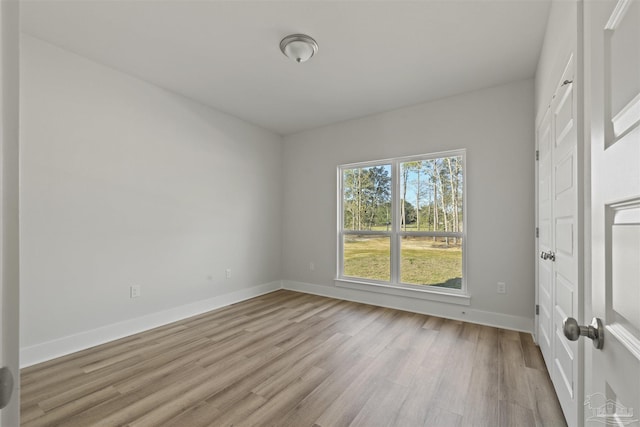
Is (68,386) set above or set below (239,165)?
below

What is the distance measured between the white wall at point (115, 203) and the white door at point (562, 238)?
350 centimetres

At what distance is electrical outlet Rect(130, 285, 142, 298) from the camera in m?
2.94

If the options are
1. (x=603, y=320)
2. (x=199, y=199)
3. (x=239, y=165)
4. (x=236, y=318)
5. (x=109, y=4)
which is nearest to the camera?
(x=603, y=320)

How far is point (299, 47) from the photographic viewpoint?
7.83 feet

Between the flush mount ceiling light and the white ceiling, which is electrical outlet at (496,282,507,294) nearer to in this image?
the white ceiling

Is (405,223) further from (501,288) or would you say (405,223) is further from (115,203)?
(115,203)

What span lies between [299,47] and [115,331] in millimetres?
3187

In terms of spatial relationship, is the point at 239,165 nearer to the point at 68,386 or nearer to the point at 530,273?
the point at 68,386

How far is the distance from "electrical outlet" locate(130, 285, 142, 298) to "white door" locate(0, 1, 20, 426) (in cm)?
288

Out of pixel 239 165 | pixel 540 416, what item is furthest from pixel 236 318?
pixel 540 416

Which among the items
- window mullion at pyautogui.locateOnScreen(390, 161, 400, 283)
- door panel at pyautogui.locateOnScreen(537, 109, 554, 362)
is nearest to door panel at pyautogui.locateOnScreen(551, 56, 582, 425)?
door panel at pyautogui.locateOnScreen(537, 109, 554, 362)

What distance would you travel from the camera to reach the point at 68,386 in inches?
78.9

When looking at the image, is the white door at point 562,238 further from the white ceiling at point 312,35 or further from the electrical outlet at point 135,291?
the electrical outlet at point 135,291

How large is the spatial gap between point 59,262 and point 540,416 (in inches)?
148
